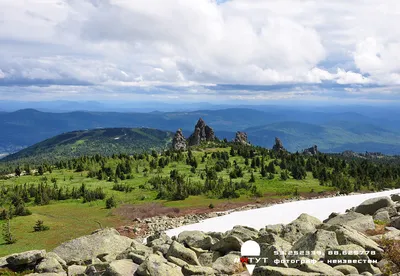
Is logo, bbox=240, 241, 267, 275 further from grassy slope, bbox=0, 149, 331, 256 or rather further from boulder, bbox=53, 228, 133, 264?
grassy slope, bbox=0, 149, 331, 256

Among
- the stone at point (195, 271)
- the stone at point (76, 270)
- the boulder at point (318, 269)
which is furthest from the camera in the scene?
the stone at point (76, 270)

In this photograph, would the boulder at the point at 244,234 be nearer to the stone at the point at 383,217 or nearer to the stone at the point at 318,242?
the stone at the point at 318,242

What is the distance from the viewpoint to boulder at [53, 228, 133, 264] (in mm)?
30875

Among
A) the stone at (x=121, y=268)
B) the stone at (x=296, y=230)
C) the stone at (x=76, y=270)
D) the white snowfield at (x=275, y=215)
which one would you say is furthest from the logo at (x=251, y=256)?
the white snowfield at (x=275, y=215)

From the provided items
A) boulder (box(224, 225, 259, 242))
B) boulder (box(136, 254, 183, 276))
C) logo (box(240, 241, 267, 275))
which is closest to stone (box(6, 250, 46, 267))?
boulder (box(136, 254, 183, 276))

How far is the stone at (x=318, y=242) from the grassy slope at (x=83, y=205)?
48.5m

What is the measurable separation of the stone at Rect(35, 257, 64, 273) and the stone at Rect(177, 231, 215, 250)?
11939mm

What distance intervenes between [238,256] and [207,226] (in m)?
44.3

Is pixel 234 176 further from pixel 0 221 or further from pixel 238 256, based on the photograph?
A: pixel 238 256

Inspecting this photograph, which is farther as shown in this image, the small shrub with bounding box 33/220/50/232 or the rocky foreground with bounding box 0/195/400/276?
the small shrub with bounding box 33/220/50/232

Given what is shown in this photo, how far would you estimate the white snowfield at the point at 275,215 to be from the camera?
66.1 meters

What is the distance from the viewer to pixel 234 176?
126250mm

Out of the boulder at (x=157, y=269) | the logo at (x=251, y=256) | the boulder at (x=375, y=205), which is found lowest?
the boulder at (x=375, y=205)

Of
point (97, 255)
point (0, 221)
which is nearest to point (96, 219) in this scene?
point (0, 221)
